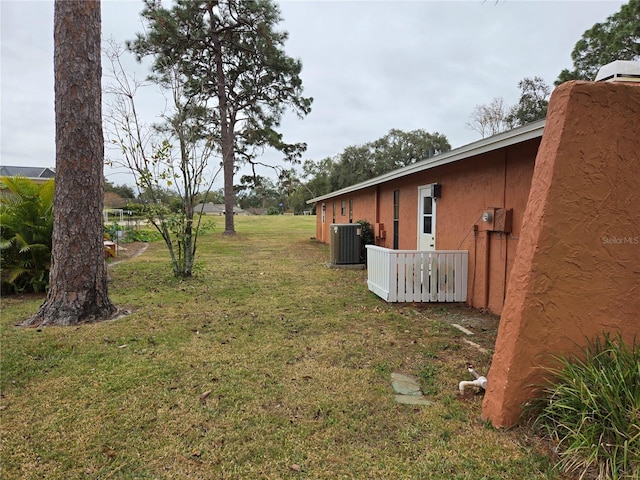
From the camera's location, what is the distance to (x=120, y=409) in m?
2.83

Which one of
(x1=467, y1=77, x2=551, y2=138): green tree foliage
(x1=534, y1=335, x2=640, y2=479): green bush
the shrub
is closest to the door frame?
the shrub

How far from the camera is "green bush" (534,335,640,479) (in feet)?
6.41

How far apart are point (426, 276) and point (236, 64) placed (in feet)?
65.0

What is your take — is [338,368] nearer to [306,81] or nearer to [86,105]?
[86,105]

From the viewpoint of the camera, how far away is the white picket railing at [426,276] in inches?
236

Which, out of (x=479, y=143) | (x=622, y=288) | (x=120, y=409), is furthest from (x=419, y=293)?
(x=120, y=409)

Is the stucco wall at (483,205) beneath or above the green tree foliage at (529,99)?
beneath

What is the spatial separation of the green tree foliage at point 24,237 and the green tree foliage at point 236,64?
993cm

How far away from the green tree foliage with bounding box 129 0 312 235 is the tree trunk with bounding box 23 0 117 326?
11326 millimetres

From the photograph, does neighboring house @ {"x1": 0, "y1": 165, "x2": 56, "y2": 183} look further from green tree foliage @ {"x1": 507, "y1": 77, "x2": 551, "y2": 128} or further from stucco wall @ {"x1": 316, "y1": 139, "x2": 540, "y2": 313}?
green tree foliage @ {"x1": 507, "y1": 77, "x2": 551, "y2": 128}

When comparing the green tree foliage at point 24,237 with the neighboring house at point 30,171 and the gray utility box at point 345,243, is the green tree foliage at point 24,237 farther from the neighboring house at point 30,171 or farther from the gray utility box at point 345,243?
the neighboring house at point 30,171

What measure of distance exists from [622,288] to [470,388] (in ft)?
4.45

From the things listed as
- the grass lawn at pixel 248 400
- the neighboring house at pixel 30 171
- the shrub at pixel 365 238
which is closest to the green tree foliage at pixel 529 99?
the shrub at pixel 365 238

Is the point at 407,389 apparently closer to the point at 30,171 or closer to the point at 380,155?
the point at 30,171
